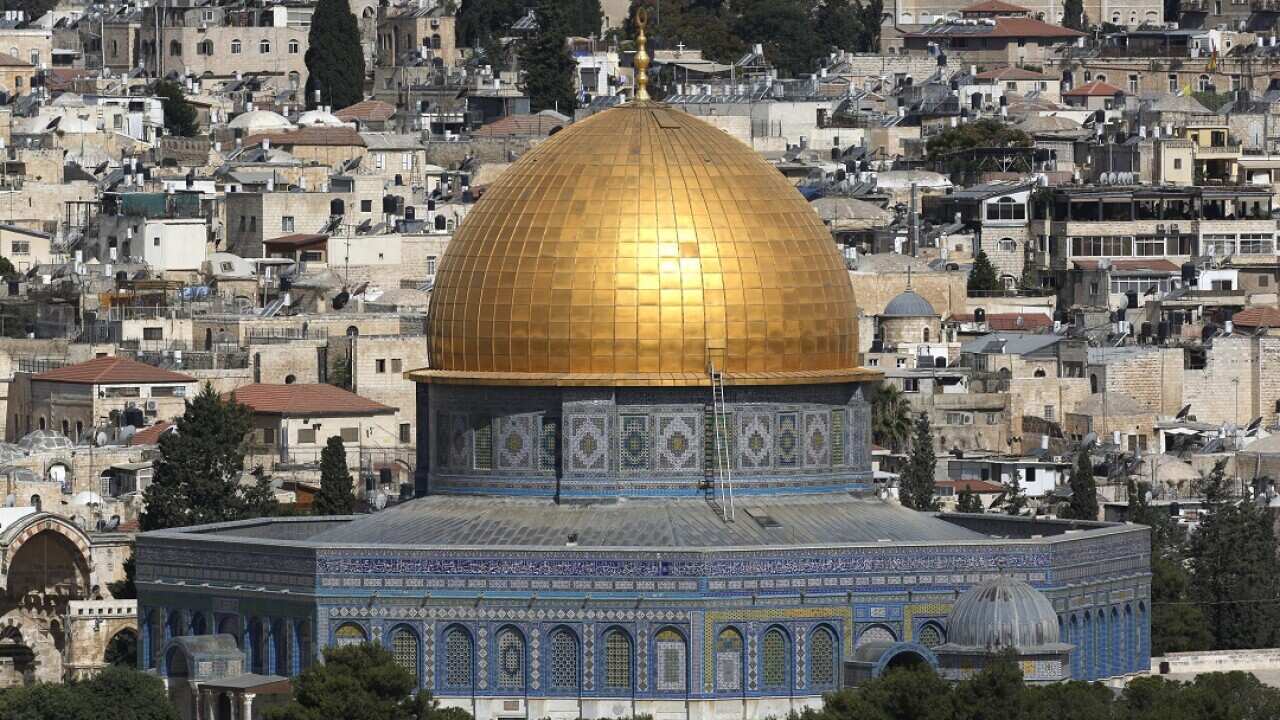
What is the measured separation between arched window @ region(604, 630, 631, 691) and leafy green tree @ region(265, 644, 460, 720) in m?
1.89

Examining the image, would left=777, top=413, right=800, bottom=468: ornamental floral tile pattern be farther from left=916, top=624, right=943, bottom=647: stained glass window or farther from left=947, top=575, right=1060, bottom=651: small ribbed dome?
left=947, top=575, right=1060, bottom=651: small ribbed dome

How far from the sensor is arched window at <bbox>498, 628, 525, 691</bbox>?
5856cm

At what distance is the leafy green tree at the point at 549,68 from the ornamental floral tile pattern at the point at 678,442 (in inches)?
2856

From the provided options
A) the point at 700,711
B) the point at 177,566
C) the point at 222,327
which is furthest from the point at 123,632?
the point at 222,327

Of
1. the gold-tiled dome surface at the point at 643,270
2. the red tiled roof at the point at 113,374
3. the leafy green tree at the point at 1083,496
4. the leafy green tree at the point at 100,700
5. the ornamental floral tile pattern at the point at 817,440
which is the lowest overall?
the leafy green tree at the point at 100,700

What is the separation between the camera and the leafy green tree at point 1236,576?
70062 mm

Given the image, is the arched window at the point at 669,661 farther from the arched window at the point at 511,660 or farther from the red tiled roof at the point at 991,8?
the red tiled roof at the point at 991,8

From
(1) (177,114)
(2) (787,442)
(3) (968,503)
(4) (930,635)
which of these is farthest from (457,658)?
(1) (177,114)

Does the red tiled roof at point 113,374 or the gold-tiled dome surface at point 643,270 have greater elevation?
the gold-tiled dome surface at point 643,270

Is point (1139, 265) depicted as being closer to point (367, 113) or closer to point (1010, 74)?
point (367, 113)

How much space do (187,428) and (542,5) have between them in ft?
202

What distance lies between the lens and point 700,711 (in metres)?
58.1

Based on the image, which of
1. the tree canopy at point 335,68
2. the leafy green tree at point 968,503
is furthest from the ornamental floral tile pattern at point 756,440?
the tree canopy at point 335,68

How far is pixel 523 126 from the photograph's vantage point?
128 m
